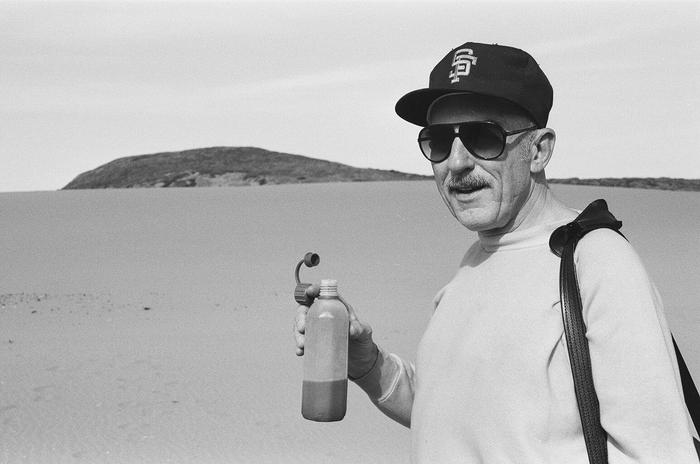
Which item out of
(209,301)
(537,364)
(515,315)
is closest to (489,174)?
(515,315)

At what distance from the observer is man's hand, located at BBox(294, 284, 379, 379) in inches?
97.0

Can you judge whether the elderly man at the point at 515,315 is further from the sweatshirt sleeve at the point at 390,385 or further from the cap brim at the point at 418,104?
the sweatshirt sleeve at the point at 390,385

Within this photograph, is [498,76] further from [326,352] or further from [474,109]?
[326,352]

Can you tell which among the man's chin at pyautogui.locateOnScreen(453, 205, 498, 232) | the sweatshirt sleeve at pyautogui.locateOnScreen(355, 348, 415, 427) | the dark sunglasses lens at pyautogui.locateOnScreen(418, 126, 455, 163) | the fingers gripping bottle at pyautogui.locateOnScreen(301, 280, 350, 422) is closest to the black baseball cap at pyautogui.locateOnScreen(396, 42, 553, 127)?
the dark sunglasses lens at pyautogui.locateOnScreen(418, 126, 455, 163)

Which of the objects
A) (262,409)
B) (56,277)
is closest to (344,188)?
(56,277)

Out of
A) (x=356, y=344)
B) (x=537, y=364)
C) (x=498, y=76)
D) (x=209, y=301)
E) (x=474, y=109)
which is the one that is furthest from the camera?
(x=209, y=301)

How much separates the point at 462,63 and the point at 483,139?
0.63ft

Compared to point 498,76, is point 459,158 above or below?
below

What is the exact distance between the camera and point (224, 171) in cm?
2452

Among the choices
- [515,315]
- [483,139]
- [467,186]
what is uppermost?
[483,139]

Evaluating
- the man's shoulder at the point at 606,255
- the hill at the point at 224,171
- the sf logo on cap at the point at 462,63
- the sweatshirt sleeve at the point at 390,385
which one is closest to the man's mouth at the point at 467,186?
the sf logo on cap at the point at 462,63

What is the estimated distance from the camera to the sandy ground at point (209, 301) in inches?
259

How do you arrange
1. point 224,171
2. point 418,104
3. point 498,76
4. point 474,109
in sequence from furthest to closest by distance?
point 224,171, point 418,104, point 474,109, point 498,76

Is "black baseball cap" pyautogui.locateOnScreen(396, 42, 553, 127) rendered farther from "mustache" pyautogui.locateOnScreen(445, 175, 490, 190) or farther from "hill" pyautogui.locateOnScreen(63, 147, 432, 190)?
"hill" pyautogui.locateOnScreen(63, 147, 432, 190)
